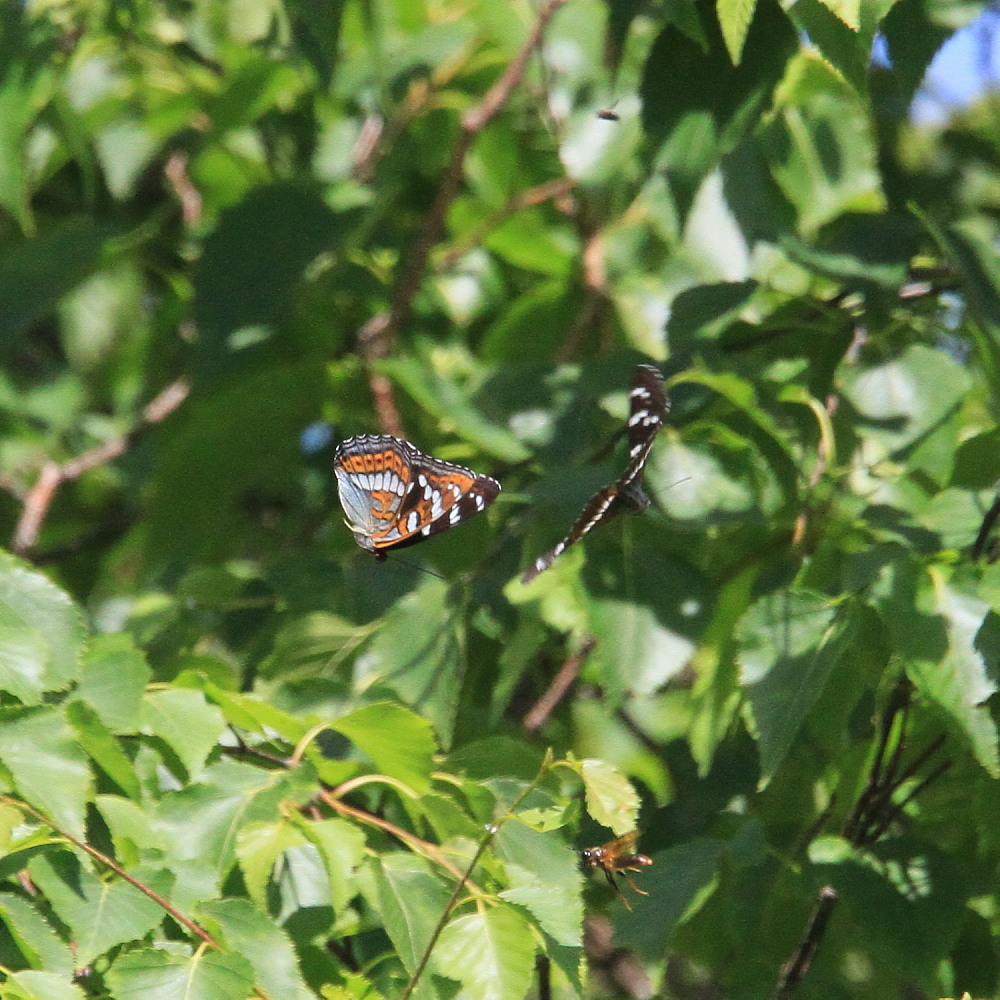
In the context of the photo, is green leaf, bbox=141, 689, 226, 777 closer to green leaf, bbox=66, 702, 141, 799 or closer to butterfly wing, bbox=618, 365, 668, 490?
green leaf, bbox=66, 702, 141, 799

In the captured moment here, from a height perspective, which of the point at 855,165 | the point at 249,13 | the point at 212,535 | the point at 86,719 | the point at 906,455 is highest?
the point at 249,13

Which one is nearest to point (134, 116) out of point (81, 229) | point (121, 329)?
point (81, 229)

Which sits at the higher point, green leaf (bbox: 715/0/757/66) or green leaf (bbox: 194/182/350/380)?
green leaf (bbox: 715/0/757/66)

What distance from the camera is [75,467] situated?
186 cm

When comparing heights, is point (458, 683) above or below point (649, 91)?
below

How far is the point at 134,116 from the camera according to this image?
187 cm

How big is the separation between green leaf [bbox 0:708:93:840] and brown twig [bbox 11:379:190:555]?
938 mm

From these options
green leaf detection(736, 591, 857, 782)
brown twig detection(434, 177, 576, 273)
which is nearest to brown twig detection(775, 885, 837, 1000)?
green leaf detection(736, 591, 857, 782)

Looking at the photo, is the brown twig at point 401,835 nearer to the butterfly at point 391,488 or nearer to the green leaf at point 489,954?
the green leaf at point 489,954

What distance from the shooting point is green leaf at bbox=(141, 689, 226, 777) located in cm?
93

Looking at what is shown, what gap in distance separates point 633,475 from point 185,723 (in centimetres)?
41

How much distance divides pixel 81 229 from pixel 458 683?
3.40 ft

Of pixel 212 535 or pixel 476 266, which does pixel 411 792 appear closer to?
pixel 212 535

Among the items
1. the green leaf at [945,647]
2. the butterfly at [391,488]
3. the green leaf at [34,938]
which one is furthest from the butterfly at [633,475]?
the green leaf at [34,938]
